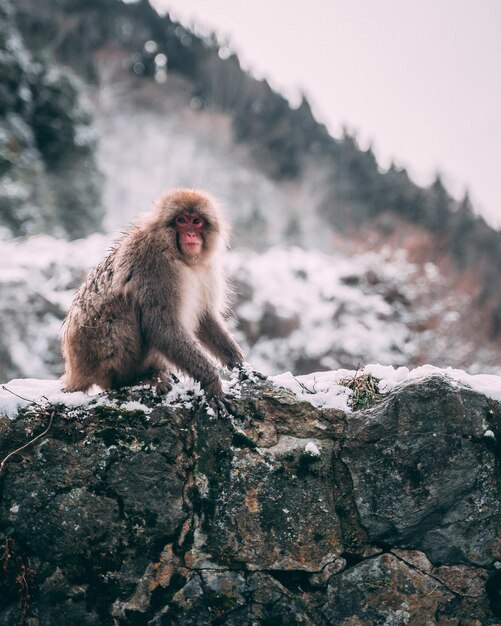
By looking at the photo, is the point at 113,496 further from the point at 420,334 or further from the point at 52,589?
the point at 420,334

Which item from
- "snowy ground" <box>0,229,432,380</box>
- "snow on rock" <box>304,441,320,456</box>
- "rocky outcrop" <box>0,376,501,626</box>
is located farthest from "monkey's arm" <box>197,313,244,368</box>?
"snowy ground" <box>0,229,432,380</box>

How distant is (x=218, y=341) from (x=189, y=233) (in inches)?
29.9

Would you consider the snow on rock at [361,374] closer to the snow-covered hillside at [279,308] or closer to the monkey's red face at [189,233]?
the monkey's red face at [189,233]

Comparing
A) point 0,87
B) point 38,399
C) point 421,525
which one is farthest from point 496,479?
point 0,87

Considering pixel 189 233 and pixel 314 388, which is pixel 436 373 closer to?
pixel 314 388

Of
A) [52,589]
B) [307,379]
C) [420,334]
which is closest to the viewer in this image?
[52,589]

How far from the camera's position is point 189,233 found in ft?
10.9

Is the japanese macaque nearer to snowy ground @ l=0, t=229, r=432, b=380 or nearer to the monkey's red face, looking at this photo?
the monkey's red face

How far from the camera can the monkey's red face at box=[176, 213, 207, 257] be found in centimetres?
332

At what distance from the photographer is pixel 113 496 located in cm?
280

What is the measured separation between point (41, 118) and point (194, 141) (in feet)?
49.9

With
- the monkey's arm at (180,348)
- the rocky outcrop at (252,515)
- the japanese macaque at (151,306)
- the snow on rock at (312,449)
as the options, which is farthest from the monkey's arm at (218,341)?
the snow on rock at (312,449)

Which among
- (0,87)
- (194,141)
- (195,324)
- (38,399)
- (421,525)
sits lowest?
(421,525)

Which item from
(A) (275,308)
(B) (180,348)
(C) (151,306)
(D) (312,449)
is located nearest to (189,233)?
(C) (151,306)
